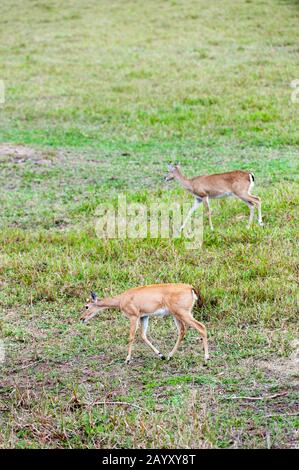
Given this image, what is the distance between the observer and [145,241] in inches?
405

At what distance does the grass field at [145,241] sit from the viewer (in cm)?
614

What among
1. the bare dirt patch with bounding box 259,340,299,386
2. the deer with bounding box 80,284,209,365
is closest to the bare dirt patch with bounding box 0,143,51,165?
the deer with bounding box 80,284,209,365

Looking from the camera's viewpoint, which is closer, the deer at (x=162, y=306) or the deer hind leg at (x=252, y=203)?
the deer at (x=162, y=306)

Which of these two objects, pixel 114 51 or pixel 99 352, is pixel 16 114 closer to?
pixel 114 51

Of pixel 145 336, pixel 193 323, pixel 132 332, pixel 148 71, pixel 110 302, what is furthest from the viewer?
pixel 148 71

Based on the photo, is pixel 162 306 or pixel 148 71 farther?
pixel 148 71

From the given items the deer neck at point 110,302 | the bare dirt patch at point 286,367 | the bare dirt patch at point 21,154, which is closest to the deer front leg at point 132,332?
the deer neck at point 110,302

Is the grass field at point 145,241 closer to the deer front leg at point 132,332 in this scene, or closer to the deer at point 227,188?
the deer front leg at point 132,332

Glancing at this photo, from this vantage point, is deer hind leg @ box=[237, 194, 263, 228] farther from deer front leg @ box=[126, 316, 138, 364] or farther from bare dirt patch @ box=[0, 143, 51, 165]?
bare dirt patch @ box=[0, 143, 51, 165]

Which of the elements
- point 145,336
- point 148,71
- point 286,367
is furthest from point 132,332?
point 148,71

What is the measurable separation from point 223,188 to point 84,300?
3161 mm

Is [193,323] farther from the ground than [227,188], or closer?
farther from the ground

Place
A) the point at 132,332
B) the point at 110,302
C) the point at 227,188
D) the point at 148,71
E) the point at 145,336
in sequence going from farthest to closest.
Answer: the point at 148,71 → the point at 227,188 → the point at 110,302 → the point at 145,336 → the point at 132,332

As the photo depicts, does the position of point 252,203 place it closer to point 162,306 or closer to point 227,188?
point 227,188
